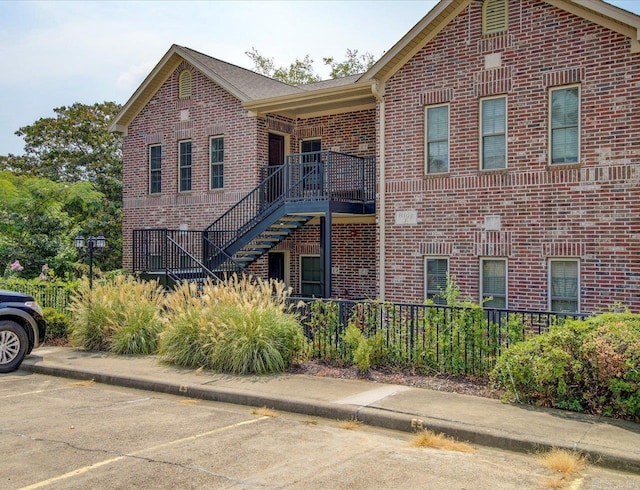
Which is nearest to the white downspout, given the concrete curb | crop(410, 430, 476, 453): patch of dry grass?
the concrete curb

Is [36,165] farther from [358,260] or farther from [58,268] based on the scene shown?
[358,260]

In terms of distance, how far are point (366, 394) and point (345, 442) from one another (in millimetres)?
1714

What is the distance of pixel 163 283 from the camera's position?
51.7 ft

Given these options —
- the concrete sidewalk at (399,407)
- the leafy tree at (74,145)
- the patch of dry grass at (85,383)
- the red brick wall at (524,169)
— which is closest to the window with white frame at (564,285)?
the red brick wall at (524,169)

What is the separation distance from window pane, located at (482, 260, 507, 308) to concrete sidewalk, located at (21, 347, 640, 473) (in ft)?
17.9

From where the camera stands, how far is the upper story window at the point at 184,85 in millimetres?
19561

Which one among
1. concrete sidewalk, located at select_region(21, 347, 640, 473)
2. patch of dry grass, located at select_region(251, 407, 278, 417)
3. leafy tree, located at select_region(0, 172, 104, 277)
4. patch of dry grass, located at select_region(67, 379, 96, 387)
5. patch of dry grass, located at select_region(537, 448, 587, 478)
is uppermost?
leafy tree, located at select_region(0, 172, 104, 277)

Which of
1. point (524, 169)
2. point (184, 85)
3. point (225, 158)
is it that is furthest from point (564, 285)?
point (184, 85)

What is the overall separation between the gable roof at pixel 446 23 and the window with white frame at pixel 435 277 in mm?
4445

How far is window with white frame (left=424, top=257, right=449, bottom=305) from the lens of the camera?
14.4 m

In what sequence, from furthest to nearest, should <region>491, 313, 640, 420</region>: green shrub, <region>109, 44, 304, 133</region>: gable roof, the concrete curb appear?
<region>109, 44, 304, 133</region>: gable roof, <region>491, 313, 640, 420</region>: green shrub, the concrete curb

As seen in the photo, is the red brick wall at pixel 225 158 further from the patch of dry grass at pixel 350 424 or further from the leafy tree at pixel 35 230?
the patch of dry grass at pixel 350 424

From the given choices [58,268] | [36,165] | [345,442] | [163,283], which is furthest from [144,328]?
[36,165]

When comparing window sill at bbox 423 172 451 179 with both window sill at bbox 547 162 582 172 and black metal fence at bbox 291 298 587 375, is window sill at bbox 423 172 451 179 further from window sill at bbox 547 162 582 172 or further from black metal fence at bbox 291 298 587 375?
black metal fence at bbox 291 298 587 375
